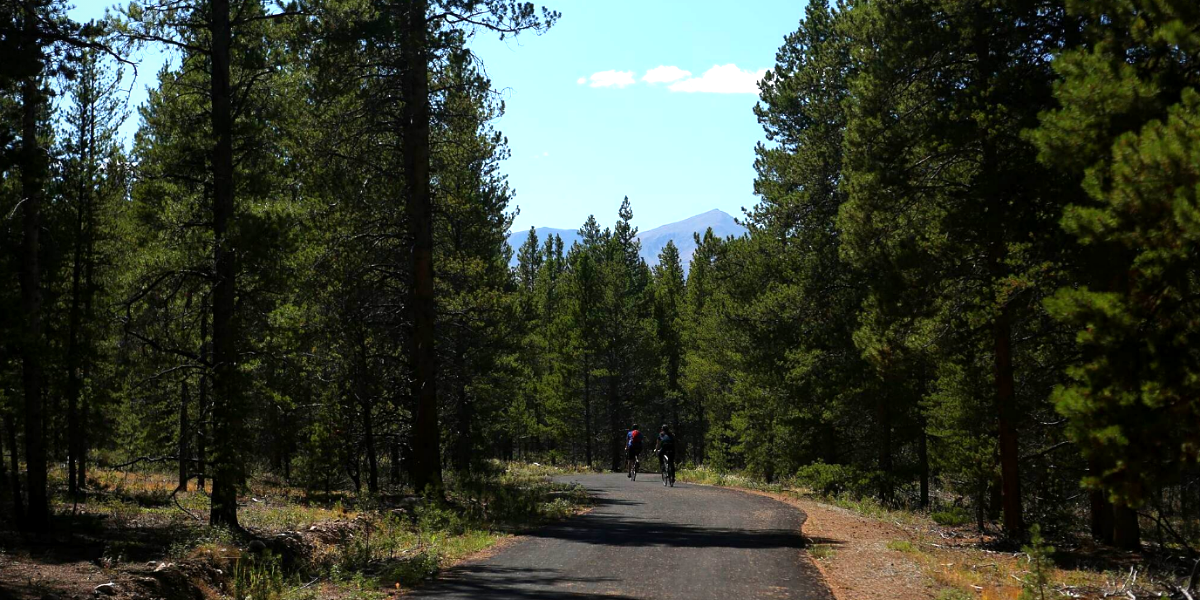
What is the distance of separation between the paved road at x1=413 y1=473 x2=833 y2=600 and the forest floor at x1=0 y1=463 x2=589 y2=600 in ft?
2.32

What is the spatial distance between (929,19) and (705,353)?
1249 inches

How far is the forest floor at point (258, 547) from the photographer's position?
874 centimetres

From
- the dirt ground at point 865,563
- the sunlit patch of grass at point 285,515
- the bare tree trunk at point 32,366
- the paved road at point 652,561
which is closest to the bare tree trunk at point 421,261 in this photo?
the sunlit patch of grass at point 285,515

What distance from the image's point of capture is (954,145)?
14242 millimetres

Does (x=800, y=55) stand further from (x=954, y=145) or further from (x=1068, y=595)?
(x=1068, y=595)

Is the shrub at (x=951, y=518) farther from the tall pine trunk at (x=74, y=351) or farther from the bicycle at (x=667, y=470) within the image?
the tall pine trunk at (x=74, y=351)

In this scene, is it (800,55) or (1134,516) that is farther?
(800,55)

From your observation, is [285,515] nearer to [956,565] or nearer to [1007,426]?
[956,565]

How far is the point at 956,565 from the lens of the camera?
38.8 feet

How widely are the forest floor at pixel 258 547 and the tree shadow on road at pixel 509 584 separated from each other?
1.44ft

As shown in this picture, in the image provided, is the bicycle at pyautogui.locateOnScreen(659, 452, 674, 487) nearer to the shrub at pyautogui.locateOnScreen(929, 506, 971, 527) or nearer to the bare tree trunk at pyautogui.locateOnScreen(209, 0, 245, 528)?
the shrub at pyautogui.locateOnScreen(929, 506, 971, 527)

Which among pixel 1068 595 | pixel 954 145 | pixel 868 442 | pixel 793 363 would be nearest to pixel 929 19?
pixel 954 145

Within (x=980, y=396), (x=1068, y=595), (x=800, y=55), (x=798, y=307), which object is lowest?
(x=1068, y=595)

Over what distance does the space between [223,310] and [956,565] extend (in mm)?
11051
